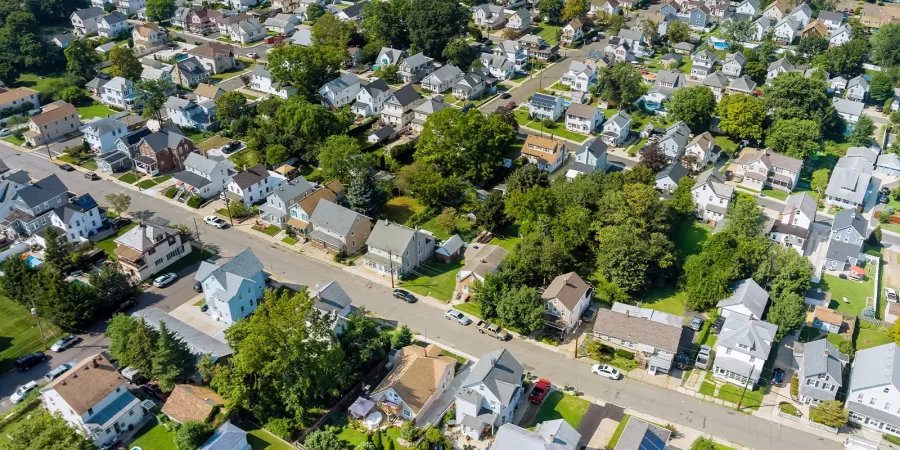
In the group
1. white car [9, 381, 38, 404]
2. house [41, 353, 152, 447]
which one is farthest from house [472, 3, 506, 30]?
white car [9, 381, 38, 404]

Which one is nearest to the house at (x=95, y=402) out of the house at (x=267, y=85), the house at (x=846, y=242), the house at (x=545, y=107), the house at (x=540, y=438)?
the house at (x=540, y=438)

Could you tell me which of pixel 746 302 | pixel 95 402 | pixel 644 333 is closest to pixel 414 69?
pixel 644 333

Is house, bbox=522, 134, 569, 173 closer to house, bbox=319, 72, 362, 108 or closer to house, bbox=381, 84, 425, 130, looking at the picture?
house, bbox=381, 84, 425, 130

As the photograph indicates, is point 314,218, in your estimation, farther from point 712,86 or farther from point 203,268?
point 712,86

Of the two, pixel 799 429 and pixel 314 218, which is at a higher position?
pixel 314 218

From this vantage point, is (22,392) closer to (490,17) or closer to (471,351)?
(471,351)

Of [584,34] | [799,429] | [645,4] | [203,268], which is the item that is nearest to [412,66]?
[584,34]

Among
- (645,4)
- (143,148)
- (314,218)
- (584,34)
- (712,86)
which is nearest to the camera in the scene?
(314,218)
